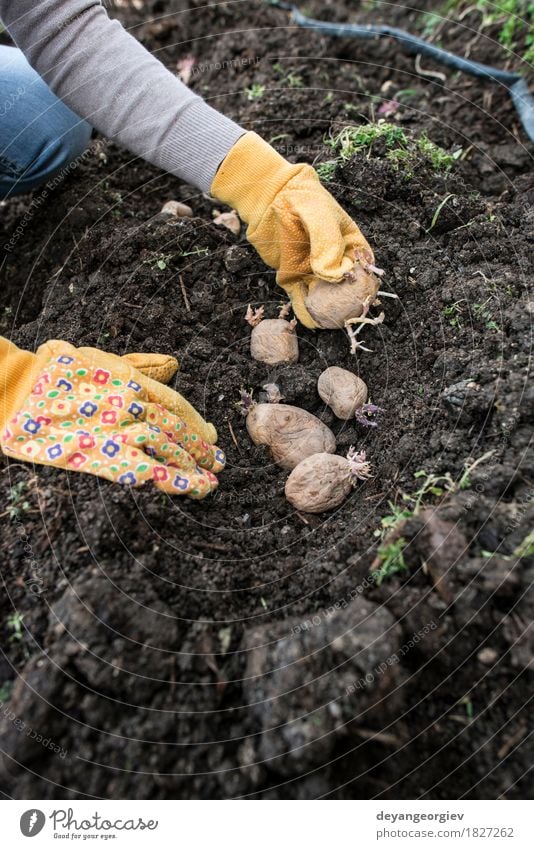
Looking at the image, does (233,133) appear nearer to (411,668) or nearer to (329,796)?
(411,668)

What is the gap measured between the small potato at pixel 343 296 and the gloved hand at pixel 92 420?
0.78 meters

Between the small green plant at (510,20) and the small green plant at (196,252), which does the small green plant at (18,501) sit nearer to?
the small green plant at (196,252)

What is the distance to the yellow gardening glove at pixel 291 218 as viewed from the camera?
96.7 inches

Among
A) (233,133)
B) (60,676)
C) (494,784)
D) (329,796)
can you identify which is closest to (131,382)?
(60,676)

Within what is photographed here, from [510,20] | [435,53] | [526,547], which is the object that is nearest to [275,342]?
[526,547]

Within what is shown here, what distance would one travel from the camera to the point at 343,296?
8.22ft

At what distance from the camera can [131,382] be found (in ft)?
7.34

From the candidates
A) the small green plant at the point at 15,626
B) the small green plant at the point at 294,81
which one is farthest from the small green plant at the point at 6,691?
the small green plant at the point at 294,81

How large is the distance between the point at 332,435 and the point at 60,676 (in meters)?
1.35

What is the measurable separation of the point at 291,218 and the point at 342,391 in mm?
759

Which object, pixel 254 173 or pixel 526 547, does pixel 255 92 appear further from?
pixel 526 547

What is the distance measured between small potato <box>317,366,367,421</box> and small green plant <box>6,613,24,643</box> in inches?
55.5

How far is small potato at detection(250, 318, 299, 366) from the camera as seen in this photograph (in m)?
2.70

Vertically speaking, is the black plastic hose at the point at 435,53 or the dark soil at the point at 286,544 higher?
the black plastic hose at the point at 435,53
